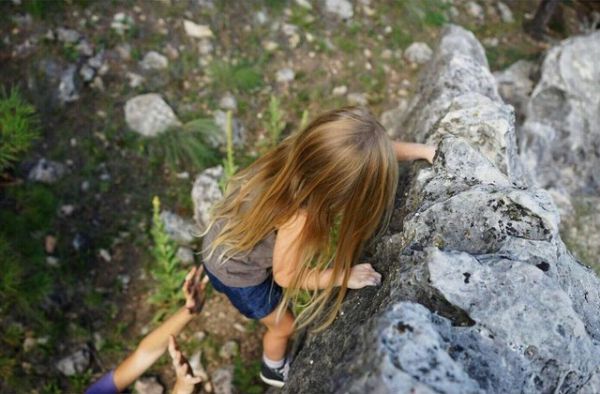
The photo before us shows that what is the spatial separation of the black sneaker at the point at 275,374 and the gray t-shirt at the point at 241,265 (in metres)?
0.86

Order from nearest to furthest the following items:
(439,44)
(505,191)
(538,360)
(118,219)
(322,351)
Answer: (538,360) < (505,191) < (322,351) < (439,44) < (118,219)

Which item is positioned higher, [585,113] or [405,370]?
[405,370]

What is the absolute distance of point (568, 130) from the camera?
4660 millimetres

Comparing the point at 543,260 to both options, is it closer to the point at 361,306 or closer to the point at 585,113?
the point at 361,306

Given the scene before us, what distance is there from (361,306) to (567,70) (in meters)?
3.67

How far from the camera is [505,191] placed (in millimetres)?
2262

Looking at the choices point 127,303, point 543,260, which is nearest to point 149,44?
point 127,303

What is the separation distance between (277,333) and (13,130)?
9.41 ft

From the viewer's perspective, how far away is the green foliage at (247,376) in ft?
12.7

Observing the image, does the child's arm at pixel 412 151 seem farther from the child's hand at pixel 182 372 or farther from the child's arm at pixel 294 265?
the child's hand at pixel 182 372

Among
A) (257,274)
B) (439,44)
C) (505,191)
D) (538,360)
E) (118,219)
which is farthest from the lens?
(118,219)

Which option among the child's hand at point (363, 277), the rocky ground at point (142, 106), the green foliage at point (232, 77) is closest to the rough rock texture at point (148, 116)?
the rocky ground at point (142, 106)

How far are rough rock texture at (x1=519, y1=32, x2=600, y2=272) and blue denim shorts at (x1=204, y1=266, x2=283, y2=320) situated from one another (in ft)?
7.62

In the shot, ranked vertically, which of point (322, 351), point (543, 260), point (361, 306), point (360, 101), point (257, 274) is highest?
point (543, 260)
